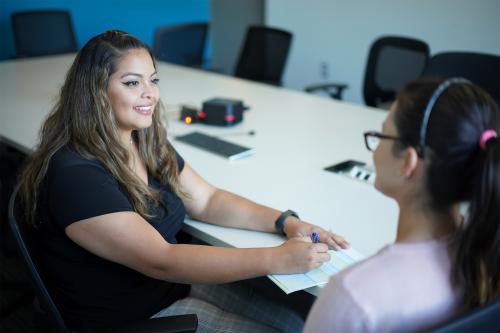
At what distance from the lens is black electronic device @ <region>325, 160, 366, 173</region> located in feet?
6.81

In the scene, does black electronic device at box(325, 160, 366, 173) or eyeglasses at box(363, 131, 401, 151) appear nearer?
eyeglasses at box(363, 131, 401, 151)

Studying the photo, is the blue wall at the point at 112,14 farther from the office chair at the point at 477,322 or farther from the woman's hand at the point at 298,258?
the office chair at the point at 477,322

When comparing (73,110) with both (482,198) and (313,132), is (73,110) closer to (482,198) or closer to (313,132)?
(482,198)

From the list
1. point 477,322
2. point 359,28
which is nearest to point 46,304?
point 477,322

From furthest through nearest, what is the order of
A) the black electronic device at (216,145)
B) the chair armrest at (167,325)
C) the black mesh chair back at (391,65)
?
the black mesh chair back at (391,65) → the black electronic device at (216,145) → the chair armrest at (167,325)

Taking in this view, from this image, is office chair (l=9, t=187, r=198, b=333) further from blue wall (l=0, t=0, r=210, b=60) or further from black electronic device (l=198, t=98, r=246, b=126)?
blue wall (l=0, t=0, r=210, b=60)

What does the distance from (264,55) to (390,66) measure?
3.31ft

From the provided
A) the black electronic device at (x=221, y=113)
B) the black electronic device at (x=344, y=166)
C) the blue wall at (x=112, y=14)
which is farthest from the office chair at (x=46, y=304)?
the blue wall at (x=112, y=14)

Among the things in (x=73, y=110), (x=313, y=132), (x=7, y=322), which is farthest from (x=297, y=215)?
(x=7, y=322)

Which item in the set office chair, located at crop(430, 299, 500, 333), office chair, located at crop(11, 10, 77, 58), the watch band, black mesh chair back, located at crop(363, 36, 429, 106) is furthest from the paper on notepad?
office chair, located at crop(11, 10, 77, 58)

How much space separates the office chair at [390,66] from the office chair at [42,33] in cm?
219

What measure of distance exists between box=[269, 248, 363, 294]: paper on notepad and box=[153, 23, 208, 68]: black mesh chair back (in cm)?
300

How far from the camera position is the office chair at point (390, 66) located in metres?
3.28

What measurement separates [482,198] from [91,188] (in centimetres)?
89
